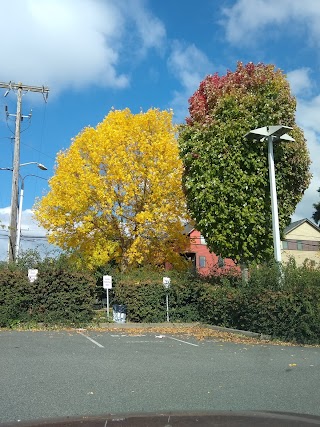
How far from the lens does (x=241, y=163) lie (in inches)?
710

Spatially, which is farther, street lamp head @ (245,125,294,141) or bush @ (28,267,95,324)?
bush @ (28,267,95,324)

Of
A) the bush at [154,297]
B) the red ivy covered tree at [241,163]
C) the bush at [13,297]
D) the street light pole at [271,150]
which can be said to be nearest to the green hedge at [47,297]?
the bush at [13,297]

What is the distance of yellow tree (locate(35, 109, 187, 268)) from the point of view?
24578 millimetres

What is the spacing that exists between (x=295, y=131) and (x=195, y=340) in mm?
9114

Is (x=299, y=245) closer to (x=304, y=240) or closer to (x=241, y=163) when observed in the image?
(x=304, y=240)

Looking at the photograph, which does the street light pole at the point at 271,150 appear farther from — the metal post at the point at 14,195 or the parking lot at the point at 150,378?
the metal post at the point at 14,195

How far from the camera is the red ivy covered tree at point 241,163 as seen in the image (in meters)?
17.8

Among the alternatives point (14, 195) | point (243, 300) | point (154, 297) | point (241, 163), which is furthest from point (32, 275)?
point (241, 163)

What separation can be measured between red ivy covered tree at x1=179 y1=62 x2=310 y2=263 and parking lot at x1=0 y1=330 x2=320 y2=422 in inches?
213

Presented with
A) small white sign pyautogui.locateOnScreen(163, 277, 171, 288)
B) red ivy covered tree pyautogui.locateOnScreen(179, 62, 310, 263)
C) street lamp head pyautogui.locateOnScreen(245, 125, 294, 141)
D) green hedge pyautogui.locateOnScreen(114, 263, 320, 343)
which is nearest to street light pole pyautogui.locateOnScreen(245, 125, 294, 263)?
street lamp head pyautogui.locateOnScreen(245, 125, 294, 141)

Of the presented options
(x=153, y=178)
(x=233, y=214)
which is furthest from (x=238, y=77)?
(x=153, y=178)

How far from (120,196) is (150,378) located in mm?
17532

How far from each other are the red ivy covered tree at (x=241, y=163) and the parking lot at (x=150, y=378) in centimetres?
542

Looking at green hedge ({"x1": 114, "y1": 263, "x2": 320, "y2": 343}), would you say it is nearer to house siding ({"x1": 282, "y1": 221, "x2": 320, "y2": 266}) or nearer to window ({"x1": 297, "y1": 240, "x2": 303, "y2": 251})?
house siding ({"x1": 282, "y1": 221, "x2": 320, "y2": 266})
